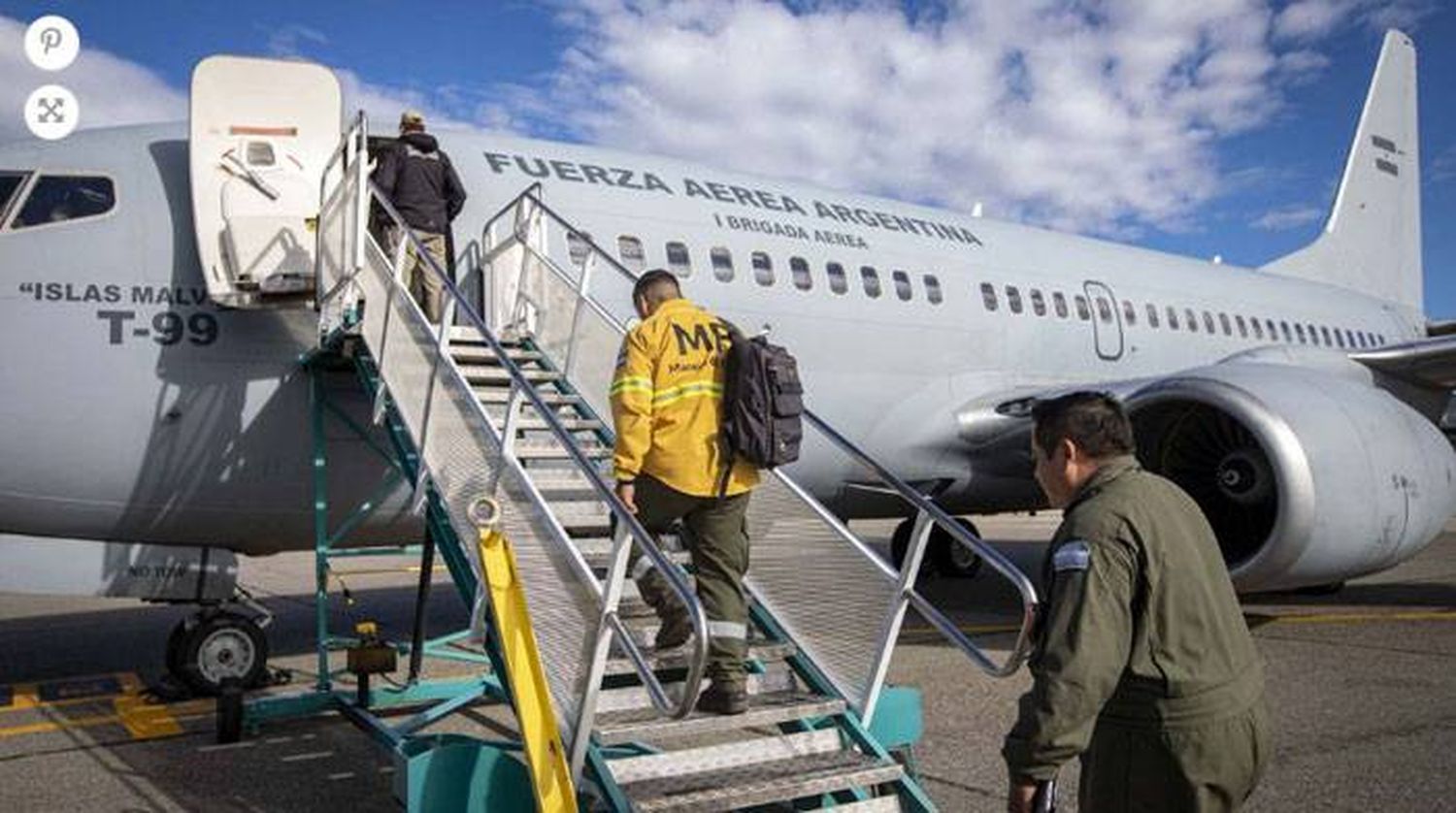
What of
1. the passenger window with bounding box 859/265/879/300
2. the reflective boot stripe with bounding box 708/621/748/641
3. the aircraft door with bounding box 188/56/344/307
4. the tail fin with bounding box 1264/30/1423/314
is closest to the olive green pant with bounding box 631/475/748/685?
the reflective boot stripe with bounding box 708/621/748/641

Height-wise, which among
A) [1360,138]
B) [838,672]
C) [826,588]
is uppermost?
[1360,138]

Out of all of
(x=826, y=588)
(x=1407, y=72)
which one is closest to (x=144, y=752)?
(x=826, y=588)

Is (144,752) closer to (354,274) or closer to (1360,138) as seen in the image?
(354,274)

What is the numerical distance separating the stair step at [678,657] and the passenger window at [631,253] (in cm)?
407

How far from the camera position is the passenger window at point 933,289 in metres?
10.4

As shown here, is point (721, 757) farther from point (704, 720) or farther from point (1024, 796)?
point (1024, 796)

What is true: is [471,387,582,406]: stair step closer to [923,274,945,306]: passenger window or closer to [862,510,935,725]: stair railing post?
[862,510,935,725]: stair railing post

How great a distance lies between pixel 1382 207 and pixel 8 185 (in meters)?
20.9

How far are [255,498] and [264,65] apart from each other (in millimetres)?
2663

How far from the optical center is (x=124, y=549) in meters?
6.72

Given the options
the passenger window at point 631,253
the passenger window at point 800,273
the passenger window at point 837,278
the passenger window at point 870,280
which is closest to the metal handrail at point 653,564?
the passenger window at point 631,253

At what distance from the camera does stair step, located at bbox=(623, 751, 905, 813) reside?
3736 millimetres

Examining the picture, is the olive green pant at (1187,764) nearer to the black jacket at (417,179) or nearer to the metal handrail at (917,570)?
the metal handrail at (917,570)

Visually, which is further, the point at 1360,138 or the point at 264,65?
the point at 1360,138
